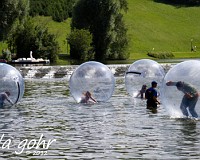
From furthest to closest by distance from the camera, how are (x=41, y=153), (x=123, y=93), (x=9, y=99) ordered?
(x=123, y=93) → (x=9, y=99) → (x=41, y=153)

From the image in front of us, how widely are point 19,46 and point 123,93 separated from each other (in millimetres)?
69107

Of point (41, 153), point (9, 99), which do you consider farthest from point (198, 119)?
point (9, 99)

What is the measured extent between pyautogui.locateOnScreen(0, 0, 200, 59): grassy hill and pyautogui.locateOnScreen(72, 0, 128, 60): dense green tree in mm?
19807

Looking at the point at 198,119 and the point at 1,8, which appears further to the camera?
the point at 1,8

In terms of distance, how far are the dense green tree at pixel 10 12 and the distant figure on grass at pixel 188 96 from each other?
66.3 m

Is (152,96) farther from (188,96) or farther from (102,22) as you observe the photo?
(102,22)

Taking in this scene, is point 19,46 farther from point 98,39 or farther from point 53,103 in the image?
point 53,103

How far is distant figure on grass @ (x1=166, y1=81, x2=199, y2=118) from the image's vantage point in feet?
79.7

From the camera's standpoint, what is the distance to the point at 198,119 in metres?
25.1

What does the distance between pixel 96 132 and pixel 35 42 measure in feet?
271

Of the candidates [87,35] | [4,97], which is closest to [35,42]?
[87,35]

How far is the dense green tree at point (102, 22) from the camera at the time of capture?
10888 centimetres

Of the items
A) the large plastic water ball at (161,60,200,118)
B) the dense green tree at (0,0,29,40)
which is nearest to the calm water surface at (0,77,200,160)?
the large plastic water ball at (161,60,200,118)

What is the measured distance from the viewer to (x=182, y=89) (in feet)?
80.5
